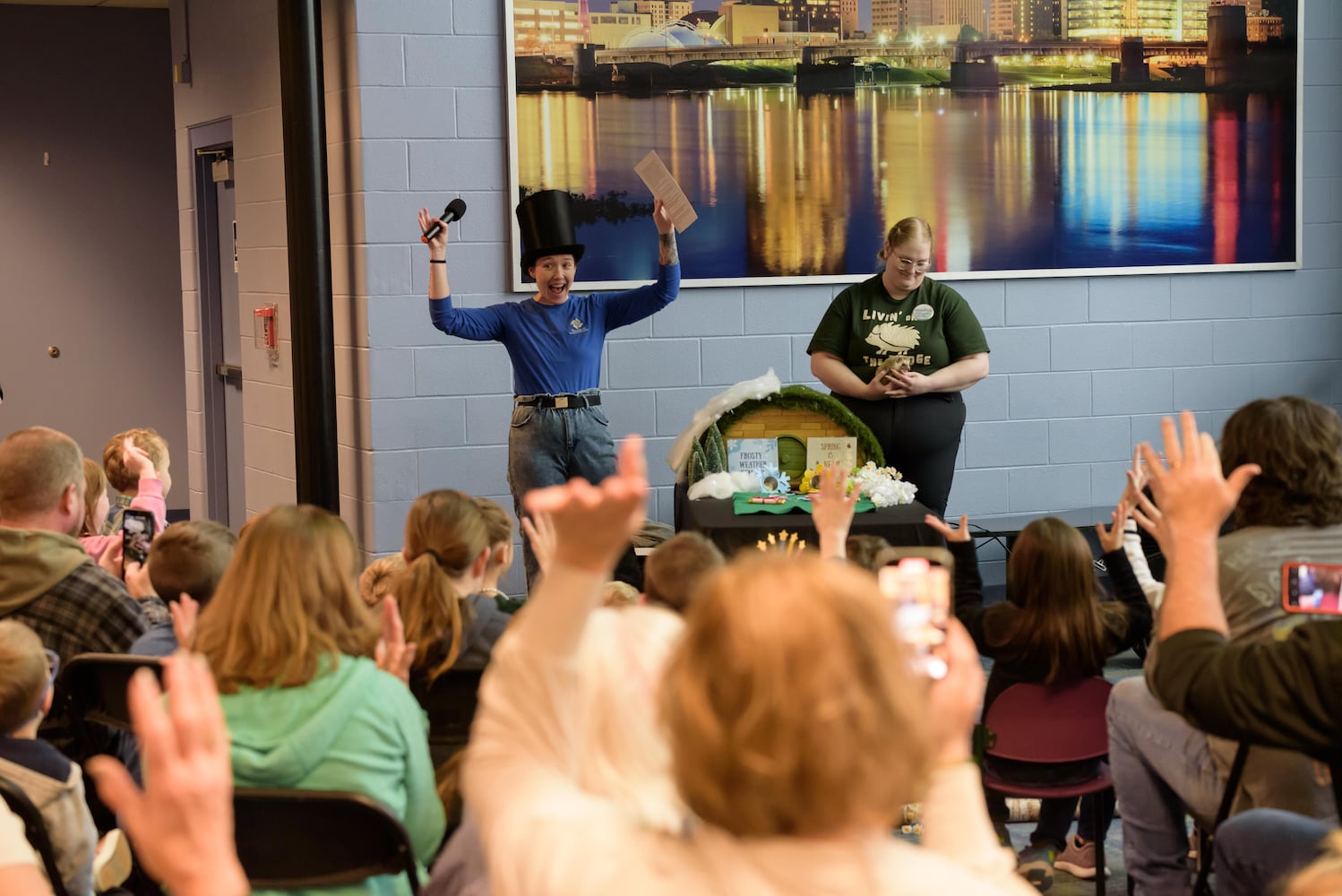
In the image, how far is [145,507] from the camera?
3.28 meters

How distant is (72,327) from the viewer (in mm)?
8086

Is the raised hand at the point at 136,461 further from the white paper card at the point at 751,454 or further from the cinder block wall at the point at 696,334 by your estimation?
the white paper card at the point at 751,454

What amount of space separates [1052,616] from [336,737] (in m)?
1.46

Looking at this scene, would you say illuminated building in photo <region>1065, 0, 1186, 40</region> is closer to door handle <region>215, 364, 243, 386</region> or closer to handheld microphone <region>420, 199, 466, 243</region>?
handheld microphone <region>420, 199, 466, 243</region>

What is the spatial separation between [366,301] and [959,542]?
2.87 metres

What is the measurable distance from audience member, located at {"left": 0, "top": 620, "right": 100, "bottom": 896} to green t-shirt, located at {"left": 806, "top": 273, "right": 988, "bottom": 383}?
3.05 metres

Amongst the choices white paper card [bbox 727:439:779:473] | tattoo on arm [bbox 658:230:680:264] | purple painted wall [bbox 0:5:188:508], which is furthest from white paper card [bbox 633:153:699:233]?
purple painted wall [bbox 0:5:188:508]

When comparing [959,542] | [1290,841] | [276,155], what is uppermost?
[276,155]

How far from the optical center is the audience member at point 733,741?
0.93 m

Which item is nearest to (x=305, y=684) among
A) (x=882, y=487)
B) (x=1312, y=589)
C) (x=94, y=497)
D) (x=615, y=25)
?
(x=1312, y=589)

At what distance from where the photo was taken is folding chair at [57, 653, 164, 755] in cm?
241

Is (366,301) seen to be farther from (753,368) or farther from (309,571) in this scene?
(309,571)

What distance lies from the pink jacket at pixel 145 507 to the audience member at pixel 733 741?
2.42 m

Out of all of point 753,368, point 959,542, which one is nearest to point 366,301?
point 753,368
